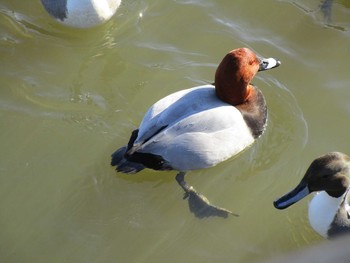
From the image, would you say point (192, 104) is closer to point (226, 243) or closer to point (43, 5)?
point (226, 243)

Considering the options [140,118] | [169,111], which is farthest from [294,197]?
[140,118]

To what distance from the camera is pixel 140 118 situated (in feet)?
17.0

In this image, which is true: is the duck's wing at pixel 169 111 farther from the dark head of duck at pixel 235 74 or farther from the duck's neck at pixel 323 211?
the duck's neck at pixel 323 211

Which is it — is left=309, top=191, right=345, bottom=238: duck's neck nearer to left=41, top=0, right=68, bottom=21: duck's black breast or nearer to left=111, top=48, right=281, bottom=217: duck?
left=111, top=48, right=281, bottom=217: duck

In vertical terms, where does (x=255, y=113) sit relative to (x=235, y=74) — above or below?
below

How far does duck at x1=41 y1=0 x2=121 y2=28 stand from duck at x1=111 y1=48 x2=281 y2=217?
1623mm

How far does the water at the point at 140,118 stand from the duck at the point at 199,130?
23 cm

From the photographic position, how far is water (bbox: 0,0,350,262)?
4395mm

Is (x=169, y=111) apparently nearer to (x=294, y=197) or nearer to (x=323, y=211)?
(x=294, y=197)

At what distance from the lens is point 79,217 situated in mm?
4496

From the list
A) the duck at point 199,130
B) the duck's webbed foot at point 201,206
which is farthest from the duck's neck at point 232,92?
the duck's webbed foot at point 201,206

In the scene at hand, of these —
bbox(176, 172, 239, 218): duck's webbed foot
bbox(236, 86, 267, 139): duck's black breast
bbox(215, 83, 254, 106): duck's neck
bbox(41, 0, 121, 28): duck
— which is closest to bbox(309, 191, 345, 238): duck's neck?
bbox(176, 172, 239, 218): duck's webbed foot

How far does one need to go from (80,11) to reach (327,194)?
322 cm

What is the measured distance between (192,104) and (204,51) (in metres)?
1.32
